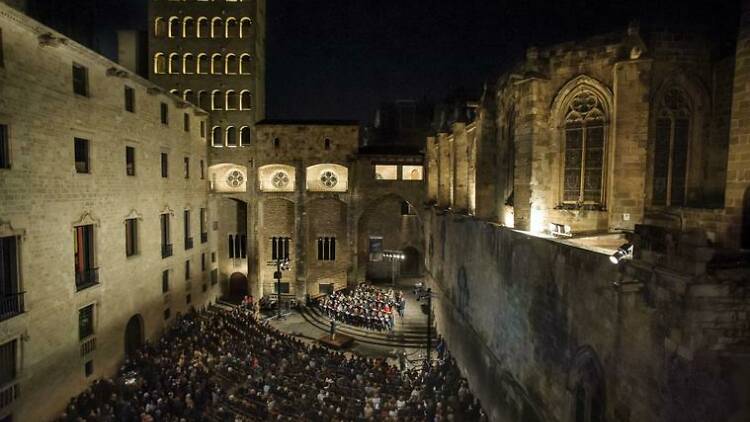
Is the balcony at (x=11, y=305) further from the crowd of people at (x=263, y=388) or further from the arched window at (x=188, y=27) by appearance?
the arched window at (x=188, y=27)

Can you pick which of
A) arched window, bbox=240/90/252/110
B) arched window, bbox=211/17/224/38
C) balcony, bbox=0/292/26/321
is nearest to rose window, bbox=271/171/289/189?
arched window, bbox=240/90/252/110

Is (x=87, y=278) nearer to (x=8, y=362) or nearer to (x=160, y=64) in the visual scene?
(x=8, y=362)

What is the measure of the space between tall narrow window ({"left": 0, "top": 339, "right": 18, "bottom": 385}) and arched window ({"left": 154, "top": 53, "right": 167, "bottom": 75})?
22.5m

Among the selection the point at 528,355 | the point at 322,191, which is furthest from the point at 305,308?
the point at 528,355

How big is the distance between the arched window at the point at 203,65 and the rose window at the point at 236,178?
24.9ft

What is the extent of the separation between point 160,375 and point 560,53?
1840 cm

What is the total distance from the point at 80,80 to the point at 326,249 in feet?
65.7

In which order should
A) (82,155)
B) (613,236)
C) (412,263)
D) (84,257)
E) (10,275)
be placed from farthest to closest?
(412,263) < (84,257) < (82,155) < (10,275) < (613,236)

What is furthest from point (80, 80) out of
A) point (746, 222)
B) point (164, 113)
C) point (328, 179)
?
point (746, 222)

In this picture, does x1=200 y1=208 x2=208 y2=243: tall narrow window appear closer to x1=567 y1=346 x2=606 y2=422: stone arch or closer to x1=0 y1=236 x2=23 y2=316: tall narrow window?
x1=0 y1=236 x2=23 y2=316: tall narrow window

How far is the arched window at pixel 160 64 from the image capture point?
28.9m

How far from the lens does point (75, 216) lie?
15.1 metres

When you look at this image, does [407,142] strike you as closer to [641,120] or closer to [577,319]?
[641,120]

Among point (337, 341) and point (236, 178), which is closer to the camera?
point (337, 341)
